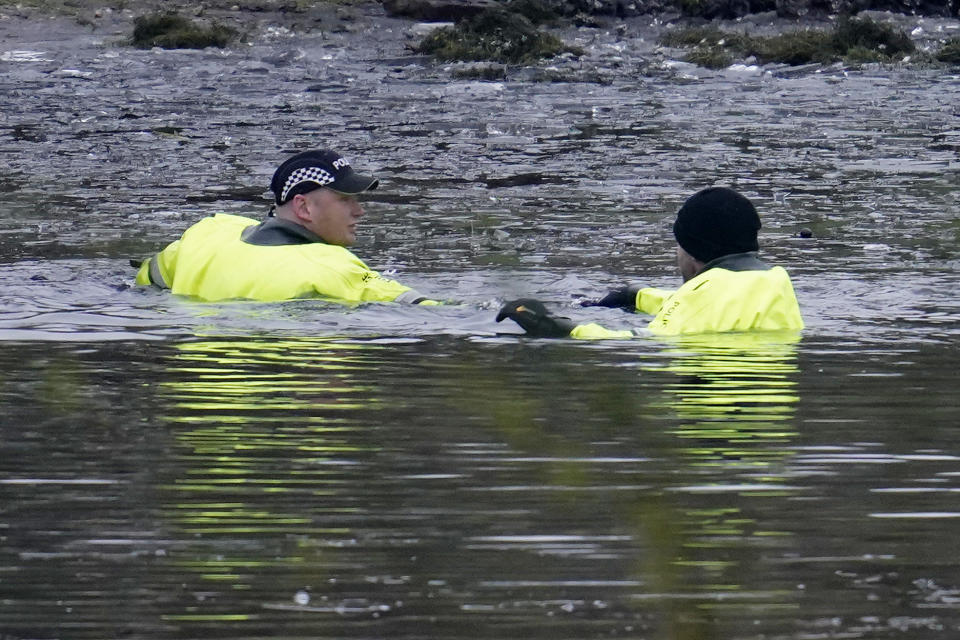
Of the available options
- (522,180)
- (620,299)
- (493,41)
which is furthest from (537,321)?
(493,41)

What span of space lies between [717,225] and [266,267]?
2258 mm

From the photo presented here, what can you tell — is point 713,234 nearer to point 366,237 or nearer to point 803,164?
point 366,237

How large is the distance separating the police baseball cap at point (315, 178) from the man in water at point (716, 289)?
4.81 feet

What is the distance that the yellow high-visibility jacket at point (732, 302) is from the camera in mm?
8047

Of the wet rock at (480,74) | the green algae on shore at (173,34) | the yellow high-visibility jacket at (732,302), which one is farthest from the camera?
the green algae on shore at (173,34)

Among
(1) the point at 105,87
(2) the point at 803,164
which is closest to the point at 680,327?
(2) the point at 803,164

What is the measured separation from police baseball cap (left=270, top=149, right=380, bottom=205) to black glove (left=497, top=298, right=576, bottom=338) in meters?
1.50

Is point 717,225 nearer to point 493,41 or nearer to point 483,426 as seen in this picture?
point 483,426

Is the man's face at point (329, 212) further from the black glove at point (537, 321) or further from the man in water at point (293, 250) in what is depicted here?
the black glove at point (537, 321)

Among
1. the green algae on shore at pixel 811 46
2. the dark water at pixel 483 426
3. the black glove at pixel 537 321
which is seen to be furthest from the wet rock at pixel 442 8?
the black glove at pixel 537 321

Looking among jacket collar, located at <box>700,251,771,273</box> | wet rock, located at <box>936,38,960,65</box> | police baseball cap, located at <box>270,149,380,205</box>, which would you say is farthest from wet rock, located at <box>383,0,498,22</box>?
jacket collar, located at <box>700,251,771,273</box>

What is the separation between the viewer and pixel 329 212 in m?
9.76

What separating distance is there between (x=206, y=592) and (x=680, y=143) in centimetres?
1381

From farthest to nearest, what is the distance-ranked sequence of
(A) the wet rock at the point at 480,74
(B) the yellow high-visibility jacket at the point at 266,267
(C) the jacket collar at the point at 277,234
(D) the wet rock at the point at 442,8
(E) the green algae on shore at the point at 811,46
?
(D) the wet rock at the point at 442,8 < (E) the green algae on shore at the point at 811,46 < (A) the wet rock at the point at 480,74 < (C) the jacket collar at the point at 277,234 < (B) the yellow high-visibility jacket at the point at 266,267
